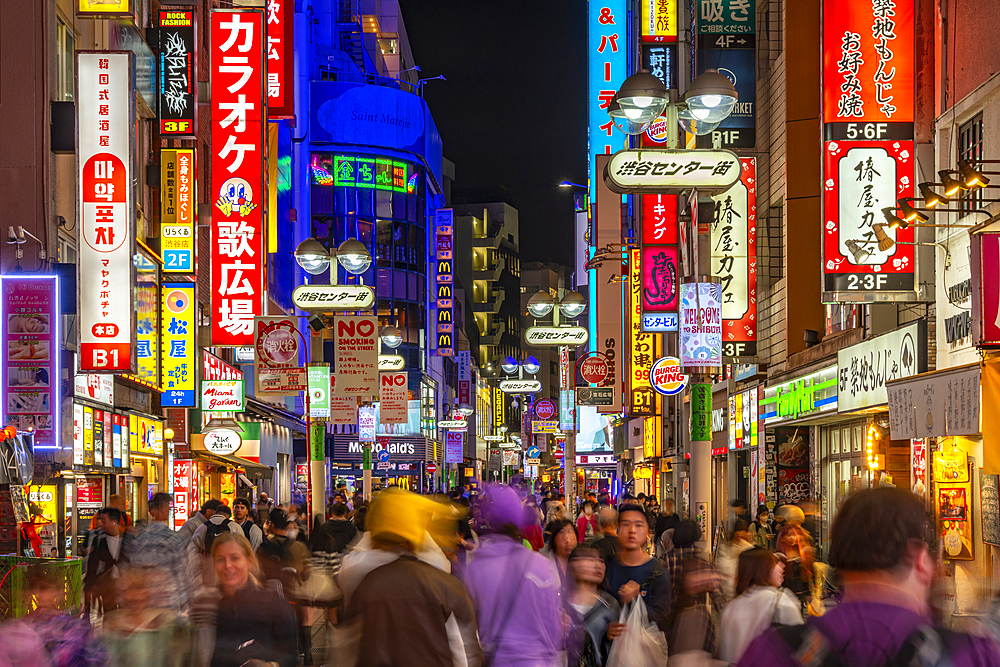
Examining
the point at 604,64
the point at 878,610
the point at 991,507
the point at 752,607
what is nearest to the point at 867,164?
the point at 991,507

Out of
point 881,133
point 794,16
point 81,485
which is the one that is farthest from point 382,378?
point 881,133

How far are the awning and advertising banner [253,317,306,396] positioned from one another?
13.6 metres

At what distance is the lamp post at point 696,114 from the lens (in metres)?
13.0

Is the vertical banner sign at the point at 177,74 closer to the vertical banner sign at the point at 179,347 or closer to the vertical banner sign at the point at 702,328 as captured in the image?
the vertical banner sign at the point at 179,347

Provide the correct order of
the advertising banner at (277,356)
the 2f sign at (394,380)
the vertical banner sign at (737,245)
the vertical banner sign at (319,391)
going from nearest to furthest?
the vertical banner sign at (737,245) < the advertising banner at (277,356) < the vertical banner sign at (319,391) < the 2f sign at (394,380)

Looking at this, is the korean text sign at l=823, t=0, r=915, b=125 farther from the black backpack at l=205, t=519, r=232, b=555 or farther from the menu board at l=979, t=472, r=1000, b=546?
the black backpack at l=205, t=519, r=232, b=555

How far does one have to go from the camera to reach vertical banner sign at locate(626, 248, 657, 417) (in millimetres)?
43781

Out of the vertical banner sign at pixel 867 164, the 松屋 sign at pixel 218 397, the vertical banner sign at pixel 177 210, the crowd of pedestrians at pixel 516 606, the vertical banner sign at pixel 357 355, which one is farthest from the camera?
the 松屋 sign at pixel 218 397

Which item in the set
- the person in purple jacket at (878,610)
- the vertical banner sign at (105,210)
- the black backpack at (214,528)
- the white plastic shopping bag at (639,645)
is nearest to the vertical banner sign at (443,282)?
the vertical banner sign at (105,210)

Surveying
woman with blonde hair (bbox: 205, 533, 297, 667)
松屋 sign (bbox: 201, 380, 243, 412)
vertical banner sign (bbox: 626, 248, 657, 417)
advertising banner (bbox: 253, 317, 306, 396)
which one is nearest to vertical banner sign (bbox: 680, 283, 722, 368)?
woman with blonde hair (bbox: 205, 533, 297, 667)

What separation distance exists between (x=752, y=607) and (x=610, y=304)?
182 feet

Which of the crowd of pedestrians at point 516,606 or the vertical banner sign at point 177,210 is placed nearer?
the crowd of pedestrians at point 516,606

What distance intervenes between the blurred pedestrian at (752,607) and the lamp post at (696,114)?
6.26 m

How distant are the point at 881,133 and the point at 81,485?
16.4 m
